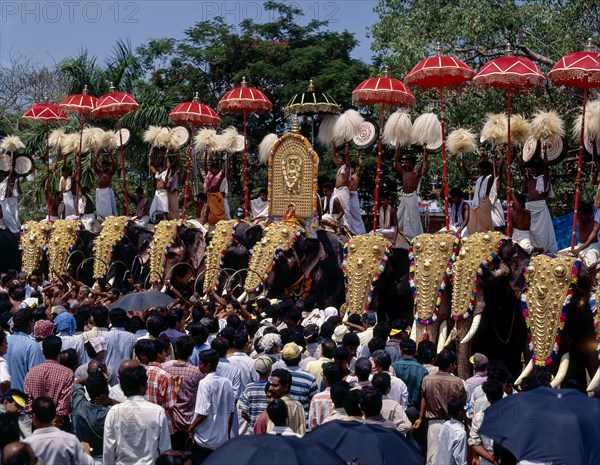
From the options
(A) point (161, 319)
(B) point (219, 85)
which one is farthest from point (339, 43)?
(A) point (161, 319)

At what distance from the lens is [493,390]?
7145 mm

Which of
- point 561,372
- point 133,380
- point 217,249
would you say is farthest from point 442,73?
point 133,380

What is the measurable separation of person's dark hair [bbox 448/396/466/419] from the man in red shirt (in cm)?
276

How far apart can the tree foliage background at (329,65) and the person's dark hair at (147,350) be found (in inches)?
478

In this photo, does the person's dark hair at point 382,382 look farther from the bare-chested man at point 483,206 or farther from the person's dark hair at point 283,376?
the bare-chested man at point 483,206

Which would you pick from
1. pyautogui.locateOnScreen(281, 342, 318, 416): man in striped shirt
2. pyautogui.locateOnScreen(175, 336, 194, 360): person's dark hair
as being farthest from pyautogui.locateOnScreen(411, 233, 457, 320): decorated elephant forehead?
pyautogui.locateOnScreen(175, 336, 194, 360): person's dark hair

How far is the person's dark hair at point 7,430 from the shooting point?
18.2 feet

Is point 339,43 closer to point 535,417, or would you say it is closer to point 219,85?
point 219,85

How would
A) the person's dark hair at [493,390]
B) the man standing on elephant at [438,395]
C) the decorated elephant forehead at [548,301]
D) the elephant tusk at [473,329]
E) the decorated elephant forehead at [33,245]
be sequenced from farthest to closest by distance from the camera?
the decorated elephant forehead at [33,245], the elephant tusk at [473,329], the decorated elephant forehead at [548,301], the man standing on elephant at [438,395], the person's dark hair at [493,390]

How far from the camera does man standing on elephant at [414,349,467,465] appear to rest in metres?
7.92

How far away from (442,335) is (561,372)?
72.7 inches

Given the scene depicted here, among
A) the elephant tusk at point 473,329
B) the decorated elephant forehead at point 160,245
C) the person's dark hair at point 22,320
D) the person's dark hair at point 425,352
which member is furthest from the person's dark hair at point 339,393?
the decorated elephant forehead at point 160,245

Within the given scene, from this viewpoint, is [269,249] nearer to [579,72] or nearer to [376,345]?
[579,72]

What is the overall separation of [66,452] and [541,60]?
15.7m
